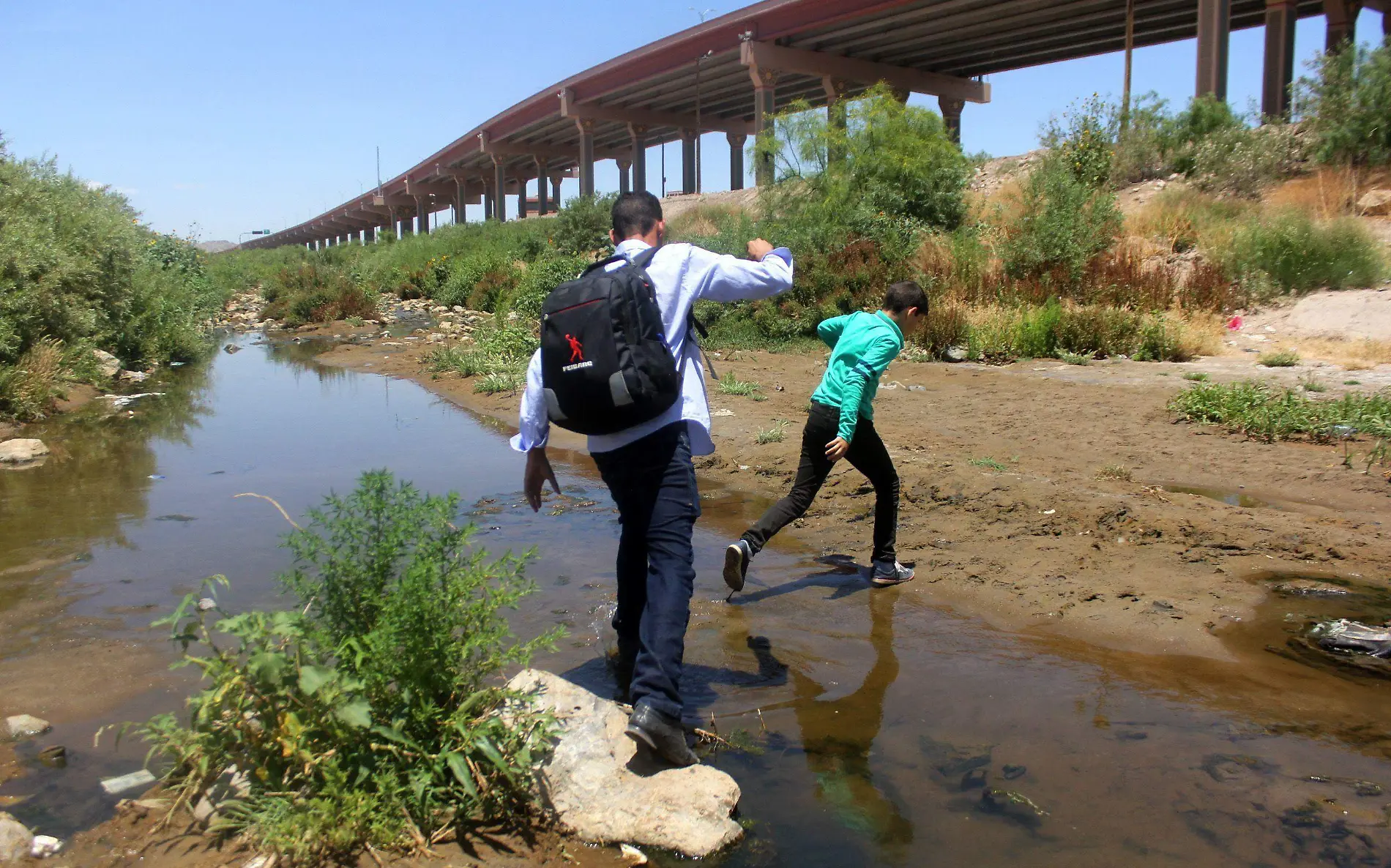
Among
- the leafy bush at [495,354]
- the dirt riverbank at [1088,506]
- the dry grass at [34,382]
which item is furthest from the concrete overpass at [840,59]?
the dry grass at [34,382]

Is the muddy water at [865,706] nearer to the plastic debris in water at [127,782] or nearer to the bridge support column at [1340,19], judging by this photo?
the plastic debris in water at [127,782]

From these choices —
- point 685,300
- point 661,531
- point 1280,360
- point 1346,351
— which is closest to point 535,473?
point 661,531

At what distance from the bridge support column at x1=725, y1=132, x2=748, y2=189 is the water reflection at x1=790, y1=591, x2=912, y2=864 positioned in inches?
1438

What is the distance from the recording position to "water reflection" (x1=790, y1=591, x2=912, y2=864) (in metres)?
2.96

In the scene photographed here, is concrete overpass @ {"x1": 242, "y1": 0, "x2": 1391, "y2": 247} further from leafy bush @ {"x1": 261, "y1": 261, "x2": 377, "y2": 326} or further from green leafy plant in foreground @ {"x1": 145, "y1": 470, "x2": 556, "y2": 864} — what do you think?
green leafy plant in foreground @ {"x1": 145, "y1": 470, "x2": 556, "y2": 864}

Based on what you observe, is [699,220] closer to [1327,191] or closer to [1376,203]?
[1327,191]

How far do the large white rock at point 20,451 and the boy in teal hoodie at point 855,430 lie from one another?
7306mm

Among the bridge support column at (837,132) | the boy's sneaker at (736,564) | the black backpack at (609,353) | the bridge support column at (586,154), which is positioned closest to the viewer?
the black backpack at (609,353)

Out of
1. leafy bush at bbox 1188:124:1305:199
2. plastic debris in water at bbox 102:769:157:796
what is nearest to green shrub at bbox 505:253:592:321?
leafy bush at bbox 1188:124:1305:199

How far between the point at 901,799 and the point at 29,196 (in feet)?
46.8

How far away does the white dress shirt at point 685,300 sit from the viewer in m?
3.26

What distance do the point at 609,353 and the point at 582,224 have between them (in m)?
26.5

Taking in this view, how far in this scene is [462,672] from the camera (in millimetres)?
2941

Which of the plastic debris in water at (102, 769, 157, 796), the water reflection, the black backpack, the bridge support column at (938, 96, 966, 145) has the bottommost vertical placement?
the water reflection
